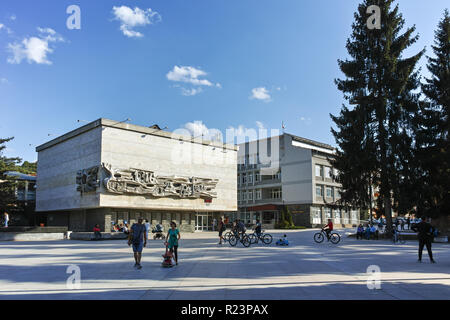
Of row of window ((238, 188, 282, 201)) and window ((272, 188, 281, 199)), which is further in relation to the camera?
row of window ((238, 188, 282, 201))

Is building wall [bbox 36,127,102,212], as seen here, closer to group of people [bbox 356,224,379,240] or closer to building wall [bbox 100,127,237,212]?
building wall [bbox 100,127,237,212]

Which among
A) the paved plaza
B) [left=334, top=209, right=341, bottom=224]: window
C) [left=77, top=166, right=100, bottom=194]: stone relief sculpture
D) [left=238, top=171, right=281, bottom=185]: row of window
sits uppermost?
[left=238, top=171, right=281, bottom=185]: row of window

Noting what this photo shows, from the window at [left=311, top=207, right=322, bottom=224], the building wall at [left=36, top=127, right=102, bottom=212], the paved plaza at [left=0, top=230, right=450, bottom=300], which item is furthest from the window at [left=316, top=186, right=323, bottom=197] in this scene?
the paved plaza at [left=0, top=230, right=450, bottom=300]

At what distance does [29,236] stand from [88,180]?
9126 mm

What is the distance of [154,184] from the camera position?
41812mm

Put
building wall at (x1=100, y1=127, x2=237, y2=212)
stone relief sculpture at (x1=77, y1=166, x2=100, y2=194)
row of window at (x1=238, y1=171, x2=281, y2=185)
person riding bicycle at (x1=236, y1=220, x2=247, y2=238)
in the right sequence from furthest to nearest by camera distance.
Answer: row of window at (x1=238, y1=171, x2=281, y2=185), building wall at (x1=100, y1=127, x2=237, y2=212), stone relief sculpture at (x1=77, y1=166, x2=100, y2=194), person riding bicycle at (x1=236, y1=220, x2=247, y2=238)

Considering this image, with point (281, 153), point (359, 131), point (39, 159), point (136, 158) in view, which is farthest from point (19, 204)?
point (359, 131)

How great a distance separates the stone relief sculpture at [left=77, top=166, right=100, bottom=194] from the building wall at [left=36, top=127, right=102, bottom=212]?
65 cm

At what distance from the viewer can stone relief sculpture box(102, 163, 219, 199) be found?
38.2 m

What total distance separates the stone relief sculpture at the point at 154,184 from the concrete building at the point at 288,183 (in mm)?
16760

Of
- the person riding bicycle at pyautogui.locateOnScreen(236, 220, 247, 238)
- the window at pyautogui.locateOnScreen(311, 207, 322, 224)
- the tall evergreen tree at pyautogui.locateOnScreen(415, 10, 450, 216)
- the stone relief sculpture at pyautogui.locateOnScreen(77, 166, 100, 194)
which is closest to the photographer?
the person riding bicycle at pyautogui.locateOnScreen(236, 220, 247, 238)

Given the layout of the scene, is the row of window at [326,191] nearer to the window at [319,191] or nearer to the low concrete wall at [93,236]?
the window at [319,191]

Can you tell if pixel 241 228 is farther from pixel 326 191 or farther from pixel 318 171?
pixel 326 191
